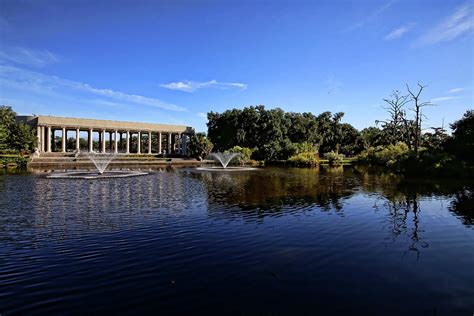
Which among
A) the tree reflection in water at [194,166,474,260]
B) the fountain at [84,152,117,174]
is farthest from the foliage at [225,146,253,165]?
the tree reflection in water at [194,166,474,260]

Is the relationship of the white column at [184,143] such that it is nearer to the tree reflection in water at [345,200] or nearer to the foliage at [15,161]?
the foliage at [15,161]

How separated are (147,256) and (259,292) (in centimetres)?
336

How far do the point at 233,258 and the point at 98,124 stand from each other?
70.7m

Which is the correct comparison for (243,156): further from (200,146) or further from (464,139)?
(464,139)

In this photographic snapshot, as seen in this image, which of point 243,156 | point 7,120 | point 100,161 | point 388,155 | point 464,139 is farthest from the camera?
point 243,156

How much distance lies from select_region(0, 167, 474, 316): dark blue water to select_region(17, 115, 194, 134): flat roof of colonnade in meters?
57.4

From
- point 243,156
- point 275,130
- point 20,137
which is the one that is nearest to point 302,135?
point 275,130

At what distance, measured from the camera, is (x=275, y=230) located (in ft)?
36.3

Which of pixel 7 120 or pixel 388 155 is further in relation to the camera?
pixel 7 120

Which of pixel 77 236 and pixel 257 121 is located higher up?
pixel 257 121

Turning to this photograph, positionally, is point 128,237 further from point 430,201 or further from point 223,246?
point 430,201

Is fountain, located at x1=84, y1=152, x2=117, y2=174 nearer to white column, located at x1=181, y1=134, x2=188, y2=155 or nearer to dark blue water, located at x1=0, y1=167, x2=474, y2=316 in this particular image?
dark blue water, located at x1=0, y1=167, x2=474, y2=316

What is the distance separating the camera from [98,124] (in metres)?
71.3

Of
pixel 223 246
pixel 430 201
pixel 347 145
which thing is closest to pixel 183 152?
pixel 347 145
